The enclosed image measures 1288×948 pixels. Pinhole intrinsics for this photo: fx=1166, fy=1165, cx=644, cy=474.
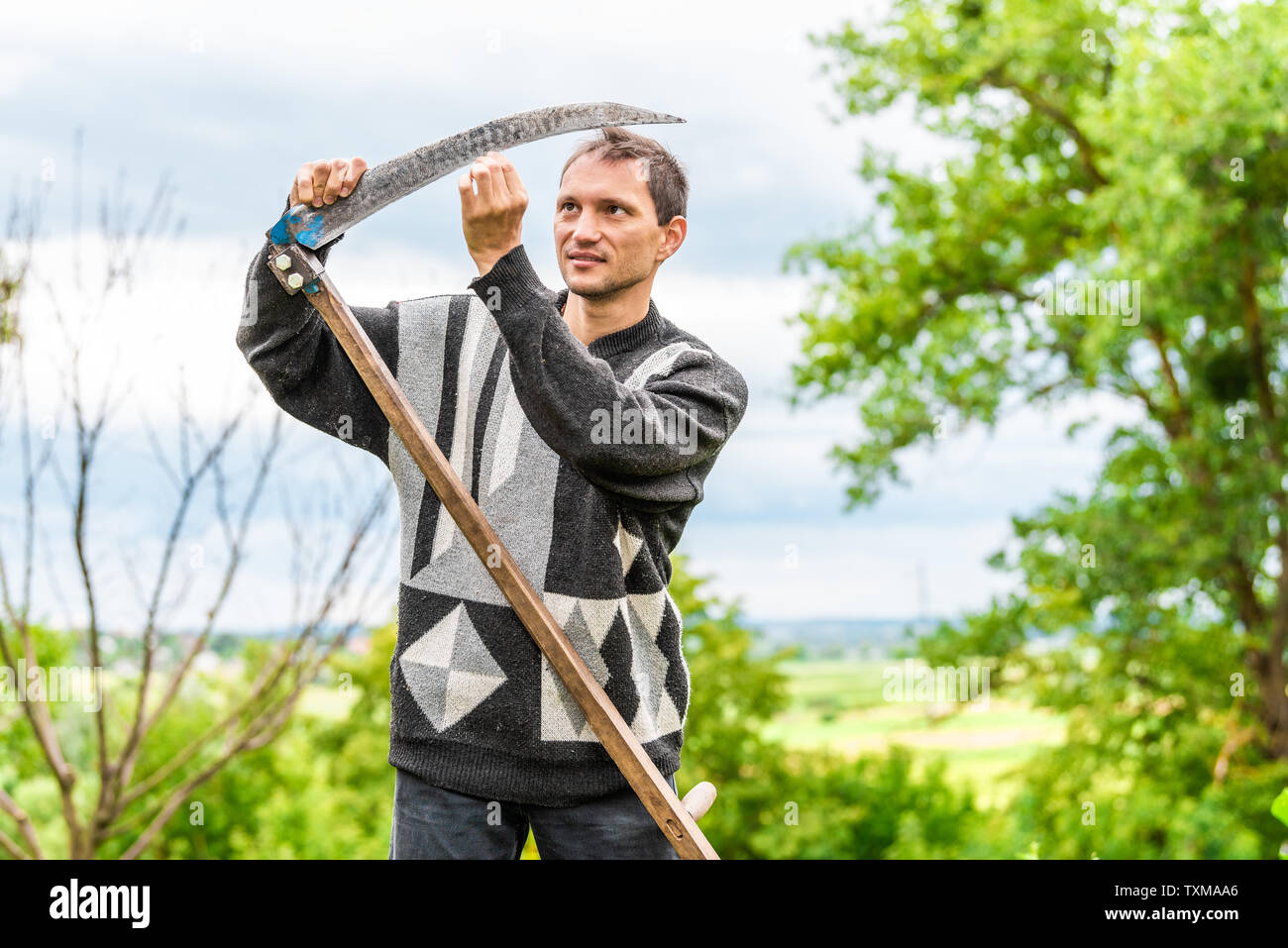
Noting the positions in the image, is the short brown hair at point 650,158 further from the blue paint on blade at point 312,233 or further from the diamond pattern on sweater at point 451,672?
the diamond pattern on sweater at point 451,672

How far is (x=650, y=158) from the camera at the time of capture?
2.16 meters

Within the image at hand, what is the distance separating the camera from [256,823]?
10445 mm

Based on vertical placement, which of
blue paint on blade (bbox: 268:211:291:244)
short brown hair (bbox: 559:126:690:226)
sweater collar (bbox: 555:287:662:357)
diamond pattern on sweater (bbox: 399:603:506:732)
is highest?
short brown hair (bbox: 559:126:690:226)

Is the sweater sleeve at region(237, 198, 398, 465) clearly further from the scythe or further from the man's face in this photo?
the man's face

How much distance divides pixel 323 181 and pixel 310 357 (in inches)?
12.4

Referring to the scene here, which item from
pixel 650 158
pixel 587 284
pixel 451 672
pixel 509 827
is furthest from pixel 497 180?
pixel 509 827

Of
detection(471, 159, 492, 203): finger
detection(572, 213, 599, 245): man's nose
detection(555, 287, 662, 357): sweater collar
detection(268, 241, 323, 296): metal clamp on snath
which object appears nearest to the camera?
detection(471, 159, 492, 203): finger

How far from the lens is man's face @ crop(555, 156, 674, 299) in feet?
6.81

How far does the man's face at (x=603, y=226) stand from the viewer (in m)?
2.08

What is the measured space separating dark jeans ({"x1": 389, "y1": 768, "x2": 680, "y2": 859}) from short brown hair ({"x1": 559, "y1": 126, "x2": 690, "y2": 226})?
1.07 m

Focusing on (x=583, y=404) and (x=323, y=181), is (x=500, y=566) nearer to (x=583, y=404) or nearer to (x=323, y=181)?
(x=583, y=404)

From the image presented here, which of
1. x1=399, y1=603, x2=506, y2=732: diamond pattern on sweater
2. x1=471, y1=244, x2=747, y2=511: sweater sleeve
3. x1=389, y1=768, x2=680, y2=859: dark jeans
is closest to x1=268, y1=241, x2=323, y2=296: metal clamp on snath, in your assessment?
x1=471, y1=244, x2=747, y2=511: sweater sleeve
